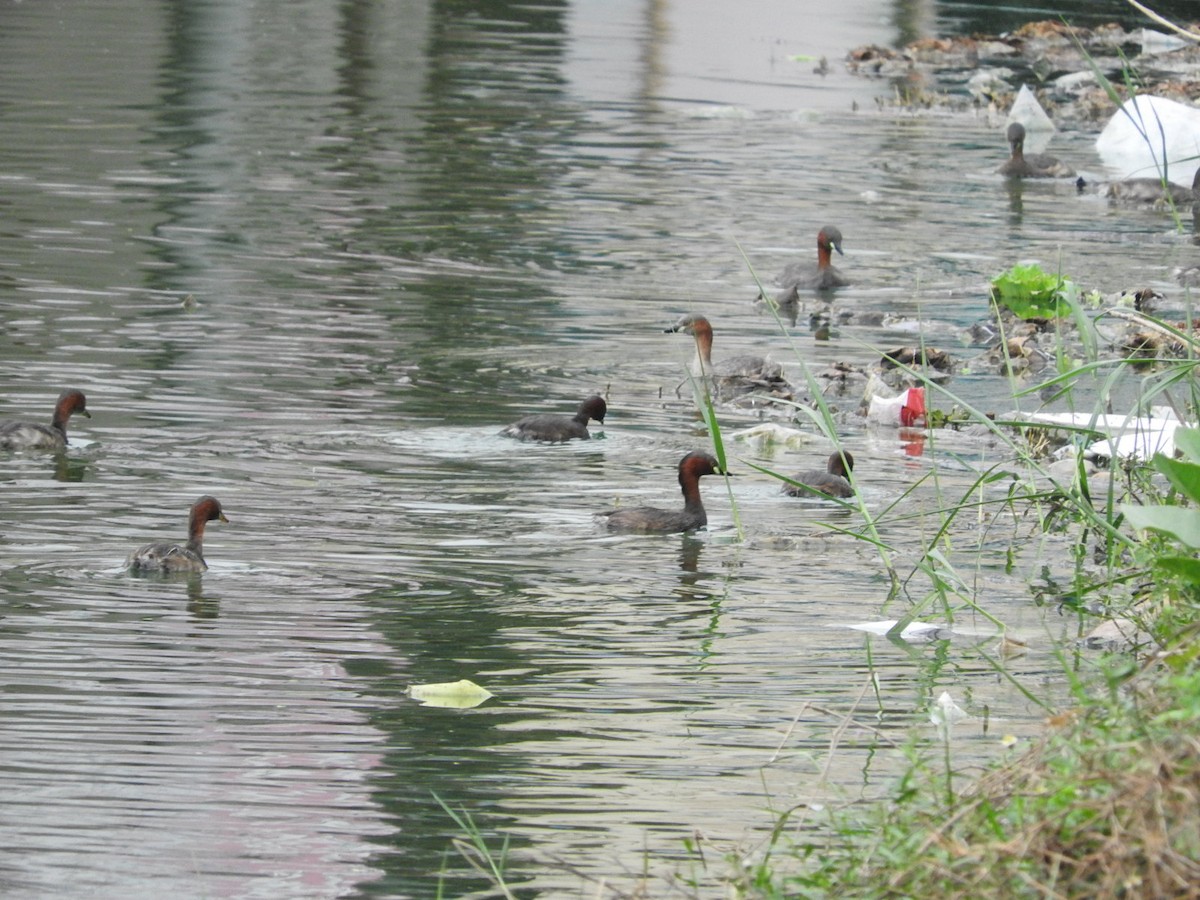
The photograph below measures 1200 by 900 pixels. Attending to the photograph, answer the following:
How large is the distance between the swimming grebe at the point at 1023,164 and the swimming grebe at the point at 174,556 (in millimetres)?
16356

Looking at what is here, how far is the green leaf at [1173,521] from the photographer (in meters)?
5.90

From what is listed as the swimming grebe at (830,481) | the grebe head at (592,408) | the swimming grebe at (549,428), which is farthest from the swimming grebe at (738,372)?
the swimming grebe at (830,481)

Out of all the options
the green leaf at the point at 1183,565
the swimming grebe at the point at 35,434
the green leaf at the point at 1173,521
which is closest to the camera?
the green leaf at the point at 1173,521

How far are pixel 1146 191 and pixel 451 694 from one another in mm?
16416

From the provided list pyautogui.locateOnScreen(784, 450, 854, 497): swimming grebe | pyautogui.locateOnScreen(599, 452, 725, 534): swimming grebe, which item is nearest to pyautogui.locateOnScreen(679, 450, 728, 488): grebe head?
pyautogui.locateOnScreen(599, 452, 725, 534): swimming grebe

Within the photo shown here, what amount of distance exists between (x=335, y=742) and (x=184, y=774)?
0.56m

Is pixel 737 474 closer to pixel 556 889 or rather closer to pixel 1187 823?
pixel 556 889

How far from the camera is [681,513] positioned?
10.5 m

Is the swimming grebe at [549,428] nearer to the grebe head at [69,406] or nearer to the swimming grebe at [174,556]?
the grebe head at [69,406]

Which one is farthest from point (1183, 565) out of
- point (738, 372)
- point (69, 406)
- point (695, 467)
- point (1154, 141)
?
point (1154, 141)

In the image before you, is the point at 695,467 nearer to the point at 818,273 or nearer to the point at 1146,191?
the point at 818,273

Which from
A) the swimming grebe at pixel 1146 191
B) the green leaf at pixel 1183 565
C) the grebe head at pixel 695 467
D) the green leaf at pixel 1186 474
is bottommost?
the grebe head at pixel 695 467

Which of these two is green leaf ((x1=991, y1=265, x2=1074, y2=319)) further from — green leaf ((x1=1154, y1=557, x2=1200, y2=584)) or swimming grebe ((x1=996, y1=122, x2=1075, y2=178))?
green leaf ((x1=1154, y1=557, x2=1200, y2=584))

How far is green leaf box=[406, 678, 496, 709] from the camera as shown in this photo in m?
7.36
